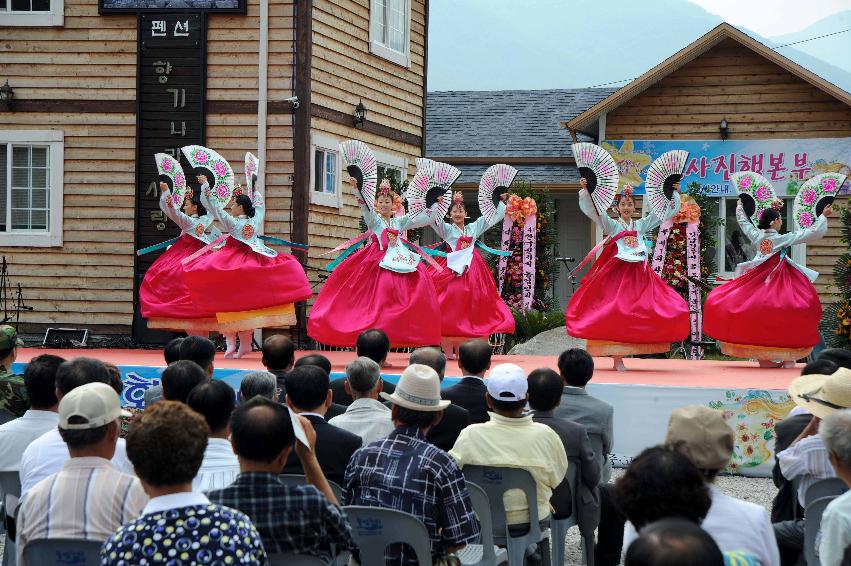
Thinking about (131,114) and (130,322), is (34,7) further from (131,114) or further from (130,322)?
(130,322)

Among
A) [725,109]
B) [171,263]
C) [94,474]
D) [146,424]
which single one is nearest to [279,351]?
[94,474]

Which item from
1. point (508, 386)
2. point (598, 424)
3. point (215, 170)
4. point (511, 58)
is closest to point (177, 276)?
point (215, 170)

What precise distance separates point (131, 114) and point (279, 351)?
7352 mm

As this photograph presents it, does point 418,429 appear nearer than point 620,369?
Yes

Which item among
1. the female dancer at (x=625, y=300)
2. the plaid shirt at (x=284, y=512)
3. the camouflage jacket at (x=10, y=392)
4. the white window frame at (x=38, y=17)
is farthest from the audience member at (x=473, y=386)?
the white window frame at (x=38, y=17)

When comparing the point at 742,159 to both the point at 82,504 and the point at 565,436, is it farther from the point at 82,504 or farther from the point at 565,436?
the point at 82,504

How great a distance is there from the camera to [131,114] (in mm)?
11570

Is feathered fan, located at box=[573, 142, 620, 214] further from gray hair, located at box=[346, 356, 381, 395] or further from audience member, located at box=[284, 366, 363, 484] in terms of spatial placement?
audience member, located at box=[284, 366, 363, 484]

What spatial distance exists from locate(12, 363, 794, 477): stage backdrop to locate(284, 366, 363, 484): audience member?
3817 mm

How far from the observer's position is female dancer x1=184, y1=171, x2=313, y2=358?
9.18 meters

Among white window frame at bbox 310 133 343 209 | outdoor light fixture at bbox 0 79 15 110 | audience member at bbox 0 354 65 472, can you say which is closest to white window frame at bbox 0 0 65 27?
outdoor light fixture at bbox 0 79 15 110

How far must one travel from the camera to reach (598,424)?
4688 mm

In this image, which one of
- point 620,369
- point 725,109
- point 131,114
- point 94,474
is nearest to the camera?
point 94,474

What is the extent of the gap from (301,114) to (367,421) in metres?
7.69
